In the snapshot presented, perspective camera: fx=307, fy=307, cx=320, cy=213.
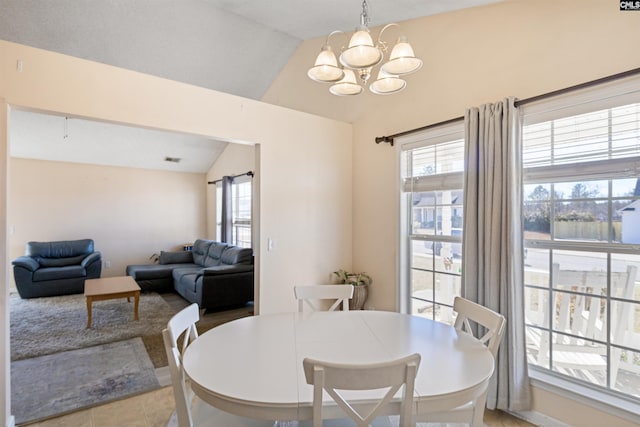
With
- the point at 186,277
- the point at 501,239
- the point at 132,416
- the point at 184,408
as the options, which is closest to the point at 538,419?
the point at 501,239

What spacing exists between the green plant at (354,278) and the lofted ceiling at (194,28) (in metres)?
2.51

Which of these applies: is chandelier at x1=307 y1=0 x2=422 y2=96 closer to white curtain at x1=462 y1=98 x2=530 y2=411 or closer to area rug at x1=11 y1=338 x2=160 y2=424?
white curtain at x1=462 y1=98 x2=530 y2=411

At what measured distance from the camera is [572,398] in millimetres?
1936

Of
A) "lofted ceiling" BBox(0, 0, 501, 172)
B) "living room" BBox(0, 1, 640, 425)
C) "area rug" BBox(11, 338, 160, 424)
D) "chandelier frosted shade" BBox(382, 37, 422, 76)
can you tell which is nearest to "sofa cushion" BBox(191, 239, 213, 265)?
"area rug" BBox(11, 338, 160, 424)

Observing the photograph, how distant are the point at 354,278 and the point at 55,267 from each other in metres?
5.39

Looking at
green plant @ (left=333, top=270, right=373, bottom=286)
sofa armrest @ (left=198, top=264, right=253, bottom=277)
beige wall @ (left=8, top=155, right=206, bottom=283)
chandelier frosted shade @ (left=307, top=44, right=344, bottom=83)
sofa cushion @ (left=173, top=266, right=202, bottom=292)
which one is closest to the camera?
chandelier frosted shade @ (left=307, top=44, right=344, bottom=83)

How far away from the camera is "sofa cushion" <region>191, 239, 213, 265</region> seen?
5.96m

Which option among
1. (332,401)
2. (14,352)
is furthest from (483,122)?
(14,352)

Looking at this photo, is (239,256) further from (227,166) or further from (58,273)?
(58,273)

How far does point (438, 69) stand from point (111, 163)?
6.28 metres

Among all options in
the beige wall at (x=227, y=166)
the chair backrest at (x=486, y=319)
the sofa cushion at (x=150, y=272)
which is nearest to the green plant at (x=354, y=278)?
the chair backrest at (x=486, y=319)

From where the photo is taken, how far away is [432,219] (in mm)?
2867

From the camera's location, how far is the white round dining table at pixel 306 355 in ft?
3.69

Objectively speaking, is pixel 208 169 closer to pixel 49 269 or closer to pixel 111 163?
pixel 111 163
